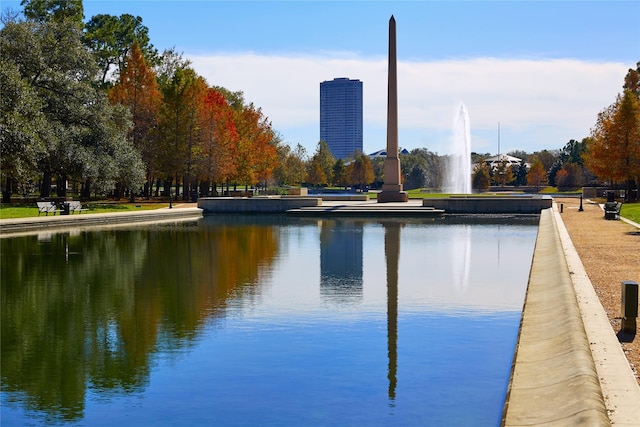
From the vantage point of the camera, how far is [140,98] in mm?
65125

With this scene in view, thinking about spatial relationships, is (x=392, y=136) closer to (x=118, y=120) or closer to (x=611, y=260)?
(x=118, y=120)

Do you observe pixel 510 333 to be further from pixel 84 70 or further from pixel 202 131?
pixel 202 131

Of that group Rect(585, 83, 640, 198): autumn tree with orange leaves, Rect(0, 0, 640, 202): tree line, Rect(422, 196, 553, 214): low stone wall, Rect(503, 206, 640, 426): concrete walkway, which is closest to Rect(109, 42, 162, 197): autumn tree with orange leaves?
Rect(0, 0, 640, 202): tree line

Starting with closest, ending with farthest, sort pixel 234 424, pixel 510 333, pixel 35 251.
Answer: pixel 234 424 → pixel 510 333 → pixel 35 251

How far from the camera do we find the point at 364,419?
8242 millimetres

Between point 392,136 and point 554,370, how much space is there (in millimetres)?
49112

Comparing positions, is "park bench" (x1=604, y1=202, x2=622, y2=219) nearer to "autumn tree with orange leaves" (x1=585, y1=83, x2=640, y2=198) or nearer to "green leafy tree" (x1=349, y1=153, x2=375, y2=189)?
"autumn tree with orange leaves" (x1=585, y1=83, x2=640, y2=198)

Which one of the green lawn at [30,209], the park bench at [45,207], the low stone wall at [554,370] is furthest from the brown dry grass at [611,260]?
the green lawn at [30,209]

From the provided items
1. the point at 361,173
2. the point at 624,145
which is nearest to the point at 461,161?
the point at 624,145

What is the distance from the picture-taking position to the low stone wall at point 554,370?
22.2 ft

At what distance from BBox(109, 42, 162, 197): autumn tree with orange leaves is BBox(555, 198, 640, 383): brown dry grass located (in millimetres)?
42006

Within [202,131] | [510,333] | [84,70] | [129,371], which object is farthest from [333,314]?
[202,131]

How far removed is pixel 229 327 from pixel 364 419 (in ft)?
16.7

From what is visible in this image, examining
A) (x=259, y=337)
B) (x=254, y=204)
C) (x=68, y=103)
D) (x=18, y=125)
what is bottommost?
(x=259, y=337)
